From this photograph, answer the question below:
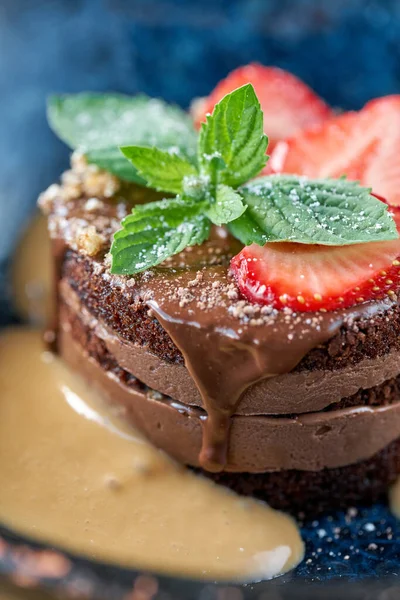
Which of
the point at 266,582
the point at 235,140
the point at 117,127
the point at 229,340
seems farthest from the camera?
the point at 117,127

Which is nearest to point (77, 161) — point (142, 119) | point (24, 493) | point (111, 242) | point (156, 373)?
point (142, 119)

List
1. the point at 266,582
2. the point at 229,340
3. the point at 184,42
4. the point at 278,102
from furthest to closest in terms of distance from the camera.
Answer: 1. the point at 184,42
2. the point at 278,102
3. the point at 266,582
4. the point at 229,340

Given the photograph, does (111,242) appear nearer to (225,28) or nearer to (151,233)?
(151,233)

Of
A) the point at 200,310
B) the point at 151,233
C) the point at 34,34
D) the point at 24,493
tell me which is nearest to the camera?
the point at 200,310

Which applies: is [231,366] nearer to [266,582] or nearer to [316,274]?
[316,274]

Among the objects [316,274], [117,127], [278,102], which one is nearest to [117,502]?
[316,274]

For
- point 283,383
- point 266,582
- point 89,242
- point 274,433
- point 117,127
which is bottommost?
point 266,582

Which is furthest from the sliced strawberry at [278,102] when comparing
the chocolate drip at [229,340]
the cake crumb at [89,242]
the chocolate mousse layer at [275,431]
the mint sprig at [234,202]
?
the chocolate mousse layer at [275,431]

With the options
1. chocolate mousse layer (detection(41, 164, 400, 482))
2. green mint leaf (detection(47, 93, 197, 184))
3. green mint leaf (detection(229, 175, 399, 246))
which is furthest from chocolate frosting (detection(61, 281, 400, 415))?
green mint leaf (detection(47, 93, 197, 184))
